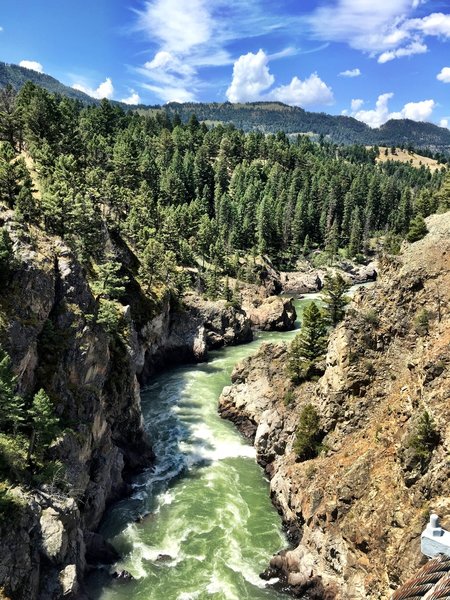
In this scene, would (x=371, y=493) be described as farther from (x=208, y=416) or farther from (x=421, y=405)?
(x=208, y=416)

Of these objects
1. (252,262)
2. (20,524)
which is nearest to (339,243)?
(252,262)

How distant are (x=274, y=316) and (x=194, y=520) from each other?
200ft

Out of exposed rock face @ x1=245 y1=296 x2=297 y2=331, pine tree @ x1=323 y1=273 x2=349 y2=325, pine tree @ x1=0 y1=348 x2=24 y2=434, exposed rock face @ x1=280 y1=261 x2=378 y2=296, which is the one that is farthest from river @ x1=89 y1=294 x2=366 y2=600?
exposed rock face @ x1=280 y1=261 x2=378 y2=296

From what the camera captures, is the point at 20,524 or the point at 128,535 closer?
the point at 20,524

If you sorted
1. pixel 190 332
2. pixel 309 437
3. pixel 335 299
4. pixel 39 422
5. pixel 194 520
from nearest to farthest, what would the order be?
pixel 39 422 → pixel 194 520 → pixel 309 437 → pixel 335 299 → pixel 190 332

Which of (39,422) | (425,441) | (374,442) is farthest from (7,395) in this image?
(425,441)

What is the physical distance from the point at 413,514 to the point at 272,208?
142m

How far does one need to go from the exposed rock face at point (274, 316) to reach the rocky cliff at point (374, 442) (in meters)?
45.2

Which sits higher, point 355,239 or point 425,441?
point 355,239

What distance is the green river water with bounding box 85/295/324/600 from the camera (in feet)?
129

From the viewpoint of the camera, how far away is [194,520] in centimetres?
4694

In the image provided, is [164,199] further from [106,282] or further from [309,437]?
[309,437]

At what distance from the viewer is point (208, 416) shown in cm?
6738

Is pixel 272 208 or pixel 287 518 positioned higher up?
pixel 272 208
